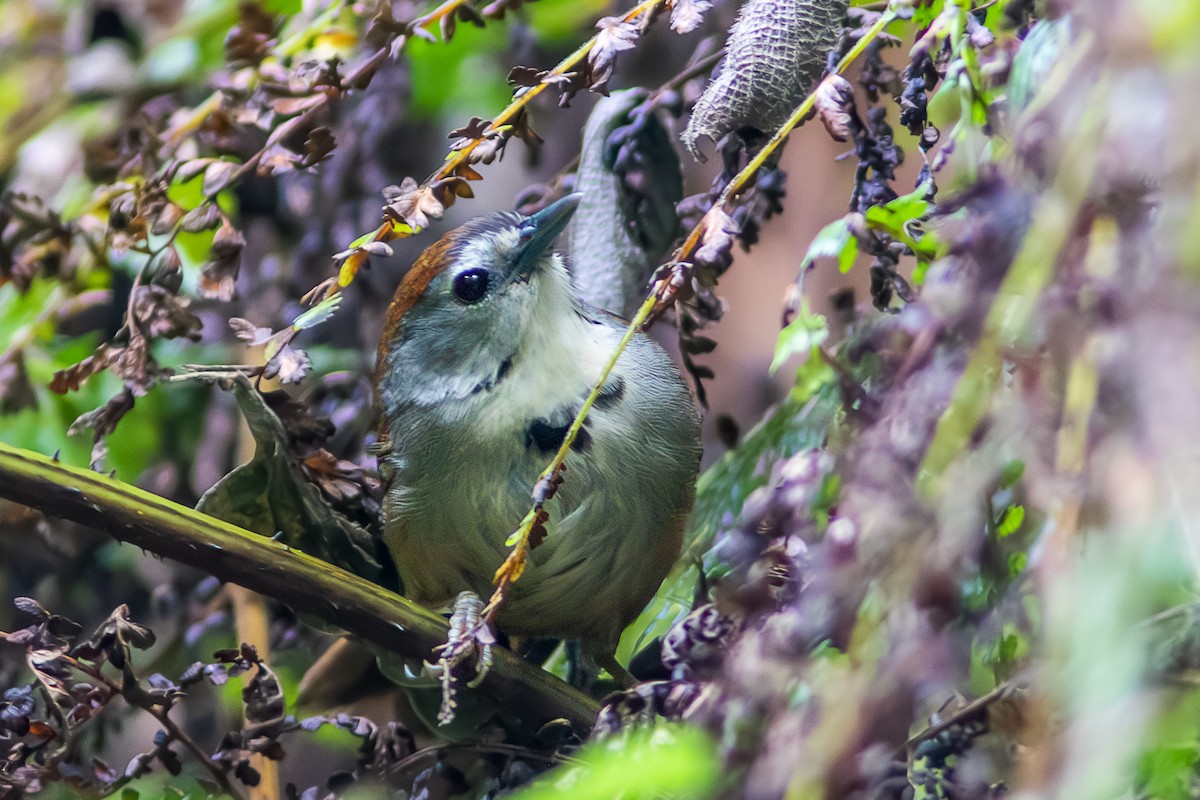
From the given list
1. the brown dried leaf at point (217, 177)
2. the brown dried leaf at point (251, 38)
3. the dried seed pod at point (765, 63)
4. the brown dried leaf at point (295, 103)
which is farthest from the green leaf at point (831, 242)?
the brown dried leaf at point (251, 38)

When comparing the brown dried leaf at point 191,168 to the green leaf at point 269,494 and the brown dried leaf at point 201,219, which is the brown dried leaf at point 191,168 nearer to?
the brown dried leaf at point 201,219

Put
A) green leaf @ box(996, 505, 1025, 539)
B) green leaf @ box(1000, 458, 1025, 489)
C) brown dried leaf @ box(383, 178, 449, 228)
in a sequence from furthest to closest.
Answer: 1. brown dried leaf @ box(383, 178, 449, 228)
2. green leaf @ box(996, 505, 1025, 539)
3. green leaf @ box(1000, 458, 1025, 489)

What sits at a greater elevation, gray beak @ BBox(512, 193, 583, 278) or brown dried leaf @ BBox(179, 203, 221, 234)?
brown dried leaf @ BBox(179, 203, 221, 234)

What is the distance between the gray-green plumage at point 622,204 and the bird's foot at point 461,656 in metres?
0.78

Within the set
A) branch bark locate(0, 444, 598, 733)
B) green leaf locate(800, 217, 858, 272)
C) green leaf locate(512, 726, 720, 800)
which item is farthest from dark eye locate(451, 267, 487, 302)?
green leaf locate(512, 726, 720, 800)

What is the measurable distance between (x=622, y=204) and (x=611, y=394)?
0.42 meters

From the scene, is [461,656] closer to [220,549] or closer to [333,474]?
[220,549]

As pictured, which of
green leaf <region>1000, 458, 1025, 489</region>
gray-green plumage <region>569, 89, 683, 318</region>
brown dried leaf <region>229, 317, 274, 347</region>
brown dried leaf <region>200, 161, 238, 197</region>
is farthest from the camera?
gray-green plumage <region>569, 89, 683, 318</region>

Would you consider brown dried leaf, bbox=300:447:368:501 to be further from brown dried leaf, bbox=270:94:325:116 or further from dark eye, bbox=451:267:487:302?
brown dried leaf, bbox=270:94:325:116

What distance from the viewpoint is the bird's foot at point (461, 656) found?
4.94 ft

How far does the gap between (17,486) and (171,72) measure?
5.74 ft

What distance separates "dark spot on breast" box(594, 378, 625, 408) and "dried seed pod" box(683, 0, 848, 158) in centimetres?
45

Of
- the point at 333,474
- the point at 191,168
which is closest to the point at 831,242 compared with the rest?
the point at 333,474

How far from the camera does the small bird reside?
6.66ft
